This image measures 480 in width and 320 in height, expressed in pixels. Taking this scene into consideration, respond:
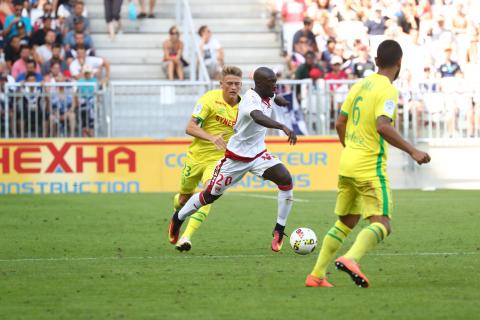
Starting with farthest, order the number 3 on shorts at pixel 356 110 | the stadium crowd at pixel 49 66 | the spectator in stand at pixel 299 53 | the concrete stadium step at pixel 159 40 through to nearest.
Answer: the concrete stadium step at pixel 159 40 < the spectator in stand at pixel 299 53 < the stadium crowd at pixel 49 66 < the number 3 on shorts at pixel 356 110

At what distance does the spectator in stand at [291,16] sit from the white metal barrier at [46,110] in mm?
7313

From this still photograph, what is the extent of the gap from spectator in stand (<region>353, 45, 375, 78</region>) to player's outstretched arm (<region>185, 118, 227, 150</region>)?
13.1 m

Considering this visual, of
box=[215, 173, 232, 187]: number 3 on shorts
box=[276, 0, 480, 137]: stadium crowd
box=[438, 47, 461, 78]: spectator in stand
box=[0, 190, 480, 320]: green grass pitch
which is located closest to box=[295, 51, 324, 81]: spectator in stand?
box=[276, 0, 480, 137]: stadium crowd

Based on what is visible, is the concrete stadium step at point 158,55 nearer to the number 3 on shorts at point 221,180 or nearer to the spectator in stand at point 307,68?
the spectator in stand at point 307,68

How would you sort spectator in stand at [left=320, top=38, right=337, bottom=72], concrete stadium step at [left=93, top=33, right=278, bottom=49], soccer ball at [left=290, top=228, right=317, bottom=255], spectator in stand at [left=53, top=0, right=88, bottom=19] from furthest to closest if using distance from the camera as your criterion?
concrete stadium step at [left=93, top=33, right=278, bottom=49] < spectator in stand at [left=53, top=0, right=88, bottom=19] < spectator in stand at [left=320, top=38, right=337, bottom=72] < soccer ball at [left=290, top=228, right=317, bottom=255]

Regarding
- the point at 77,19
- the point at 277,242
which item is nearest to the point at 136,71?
the point at 77,19

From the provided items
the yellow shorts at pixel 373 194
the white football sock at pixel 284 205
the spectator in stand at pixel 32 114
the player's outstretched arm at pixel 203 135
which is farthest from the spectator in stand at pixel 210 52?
the yellow shorts at pixel 373 194

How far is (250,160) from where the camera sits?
1289 centimetres

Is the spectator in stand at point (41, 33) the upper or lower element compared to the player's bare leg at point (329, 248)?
upper

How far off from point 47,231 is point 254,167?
157 inches

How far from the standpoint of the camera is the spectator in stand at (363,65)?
87.6 ft

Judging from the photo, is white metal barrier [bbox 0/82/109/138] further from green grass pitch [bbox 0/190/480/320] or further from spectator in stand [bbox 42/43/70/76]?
green grass pitch [bbox 0/190/480/320]

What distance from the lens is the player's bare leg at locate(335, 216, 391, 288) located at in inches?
372

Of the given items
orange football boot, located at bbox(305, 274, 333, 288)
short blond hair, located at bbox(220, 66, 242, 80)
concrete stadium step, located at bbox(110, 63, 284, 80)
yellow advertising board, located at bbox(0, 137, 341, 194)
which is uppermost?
short blond hair, located at bbox(220, 66, 242, 80)
